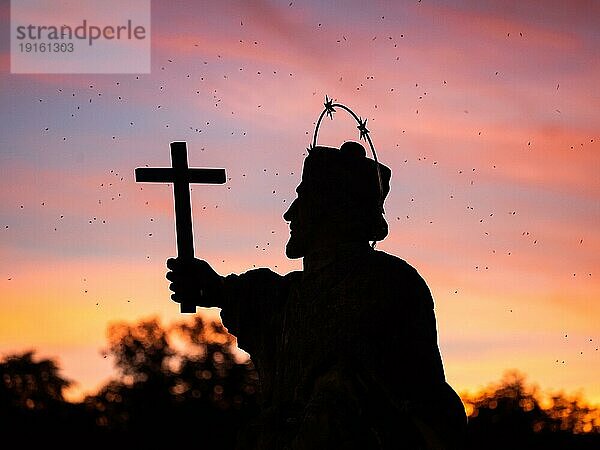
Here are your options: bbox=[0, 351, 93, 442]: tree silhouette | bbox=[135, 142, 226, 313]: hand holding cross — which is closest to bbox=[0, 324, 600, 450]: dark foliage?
bbox=[0, 351, 93, 442]: tree silhouette

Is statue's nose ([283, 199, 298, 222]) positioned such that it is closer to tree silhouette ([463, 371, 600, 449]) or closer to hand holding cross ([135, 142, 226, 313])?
hand holding cross ([135, 142, 226, 313])

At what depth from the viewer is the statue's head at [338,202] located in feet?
33.2

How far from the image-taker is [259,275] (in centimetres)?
1040

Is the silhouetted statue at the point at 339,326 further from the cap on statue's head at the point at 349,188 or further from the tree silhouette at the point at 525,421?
the tree silhouette at the point at 525,421

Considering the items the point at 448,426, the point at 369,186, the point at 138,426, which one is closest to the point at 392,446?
the point at 448,426

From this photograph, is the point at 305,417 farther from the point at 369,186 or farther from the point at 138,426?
the point at 138,426

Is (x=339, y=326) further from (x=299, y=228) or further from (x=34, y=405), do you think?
(x=34, y=405)

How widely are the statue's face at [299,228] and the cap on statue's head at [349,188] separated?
7 centimetres

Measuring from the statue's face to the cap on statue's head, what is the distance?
73 millimetres

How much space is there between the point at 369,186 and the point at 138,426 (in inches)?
2030

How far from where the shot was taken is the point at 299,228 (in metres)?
10.2

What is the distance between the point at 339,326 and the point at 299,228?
2.59ft

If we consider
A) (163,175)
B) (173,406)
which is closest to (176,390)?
(173,406)

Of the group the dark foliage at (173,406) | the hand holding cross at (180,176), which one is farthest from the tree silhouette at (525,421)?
the hand holding cross at (180,176)
